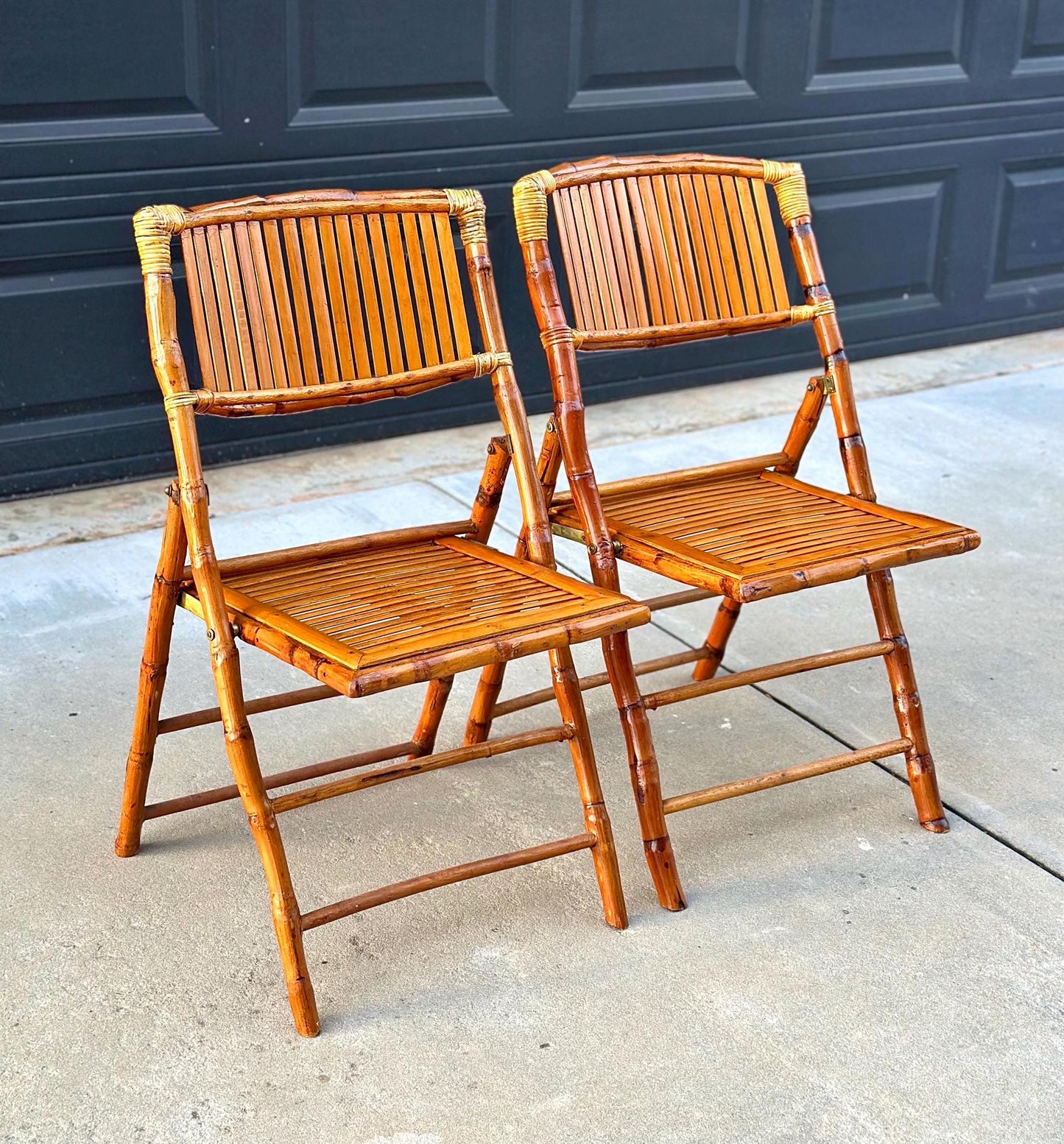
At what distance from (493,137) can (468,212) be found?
1962 millimetres

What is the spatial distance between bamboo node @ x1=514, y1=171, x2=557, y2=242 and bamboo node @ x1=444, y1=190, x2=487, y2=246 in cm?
5

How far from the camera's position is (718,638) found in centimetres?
261

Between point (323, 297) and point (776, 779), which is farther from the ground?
point (323, 297)

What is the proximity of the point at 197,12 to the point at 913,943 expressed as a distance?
8.98 ft

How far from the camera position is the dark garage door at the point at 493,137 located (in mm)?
3461

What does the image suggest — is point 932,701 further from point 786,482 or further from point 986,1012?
point 986,1012

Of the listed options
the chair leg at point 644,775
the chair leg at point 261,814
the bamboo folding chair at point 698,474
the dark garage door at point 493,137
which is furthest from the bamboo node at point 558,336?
the dark garage door at point 493,137

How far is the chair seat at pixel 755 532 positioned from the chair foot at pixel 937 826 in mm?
436

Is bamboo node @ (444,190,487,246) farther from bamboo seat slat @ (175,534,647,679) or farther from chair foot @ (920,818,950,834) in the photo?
chair foot @ (920,818,950,834)

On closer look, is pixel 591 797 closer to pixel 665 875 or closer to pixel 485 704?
pixel 665 875

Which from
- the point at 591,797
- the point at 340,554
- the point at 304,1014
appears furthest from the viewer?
the point at 340,554

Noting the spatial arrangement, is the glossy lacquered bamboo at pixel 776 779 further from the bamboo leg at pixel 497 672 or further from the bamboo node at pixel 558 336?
the bamboo node at pixel 558 336

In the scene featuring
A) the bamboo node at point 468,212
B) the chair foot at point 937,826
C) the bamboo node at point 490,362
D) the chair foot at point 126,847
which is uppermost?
the bamboo node at point 468,212

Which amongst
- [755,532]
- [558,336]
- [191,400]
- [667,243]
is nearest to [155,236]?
[191,400]
